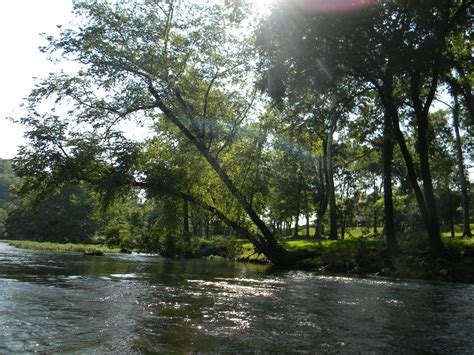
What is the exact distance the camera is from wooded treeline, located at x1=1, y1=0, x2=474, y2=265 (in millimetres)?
18828

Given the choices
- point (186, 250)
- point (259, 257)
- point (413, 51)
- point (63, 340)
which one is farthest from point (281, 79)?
point (186, 250)

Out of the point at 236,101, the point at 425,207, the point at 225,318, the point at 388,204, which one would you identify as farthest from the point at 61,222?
the point at 225,318

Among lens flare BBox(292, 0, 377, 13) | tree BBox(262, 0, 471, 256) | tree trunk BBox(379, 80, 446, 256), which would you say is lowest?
tree trunk BBox(379, 80, 446, 256)

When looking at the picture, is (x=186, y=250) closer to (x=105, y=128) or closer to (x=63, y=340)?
(x=105, y=128)

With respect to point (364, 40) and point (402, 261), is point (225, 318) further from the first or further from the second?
point (402, 261)

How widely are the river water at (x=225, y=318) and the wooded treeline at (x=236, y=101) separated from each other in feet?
33.1

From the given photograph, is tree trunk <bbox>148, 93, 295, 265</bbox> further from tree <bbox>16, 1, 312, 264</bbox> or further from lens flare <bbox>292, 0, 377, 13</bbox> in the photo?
lens flare <bbox>292, 0, 377, 13</bbox>

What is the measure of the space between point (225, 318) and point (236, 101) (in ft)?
74.4

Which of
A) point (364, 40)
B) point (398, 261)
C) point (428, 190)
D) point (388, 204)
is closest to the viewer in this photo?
point (364, 40)

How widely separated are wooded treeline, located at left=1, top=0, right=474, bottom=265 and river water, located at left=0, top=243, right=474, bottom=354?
10.1 metres

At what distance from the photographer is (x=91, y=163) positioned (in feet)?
90.1

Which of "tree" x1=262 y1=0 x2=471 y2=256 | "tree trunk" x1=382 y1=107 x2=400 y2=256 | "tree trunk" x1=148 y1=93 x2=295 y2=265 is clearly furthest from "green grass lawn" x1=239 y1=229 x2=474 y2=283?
"tree" x1=262 y1=0 x2=471 y2=256

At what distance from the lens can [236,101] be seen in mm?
30734

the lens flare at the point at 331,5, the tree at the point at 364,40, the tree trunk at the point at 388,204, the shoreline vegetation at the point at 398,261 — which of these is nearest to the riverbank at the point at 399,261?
the shoreline vegetation at the point at 398,261
